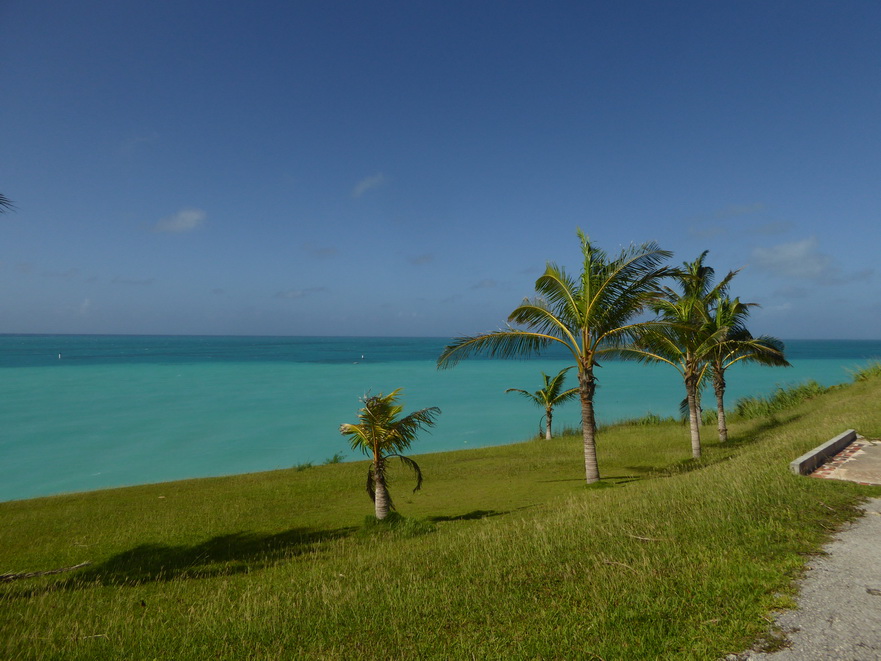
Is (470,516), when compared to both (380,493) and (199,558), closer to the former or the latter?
(380,493)

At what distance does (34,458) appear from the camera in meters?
28.2

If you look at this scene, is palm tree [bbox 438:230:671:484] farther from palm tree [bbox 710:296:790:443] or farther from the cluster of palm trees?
palm tree [bbox 710:296:790:443]

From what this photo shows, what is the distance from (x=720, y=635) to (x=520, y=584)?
2119mm

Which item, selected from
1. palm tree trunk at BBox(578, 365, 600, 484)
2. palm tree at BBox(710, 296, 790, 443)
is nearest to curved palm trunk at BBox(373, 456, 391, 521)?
palm tree trunk at BBox(578, 365, 600, 484)

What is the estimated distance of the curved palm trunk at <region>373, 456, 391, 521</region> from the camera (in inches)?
423

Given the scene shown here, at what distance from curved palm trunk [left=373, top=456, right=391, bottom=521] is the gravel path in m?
8.05

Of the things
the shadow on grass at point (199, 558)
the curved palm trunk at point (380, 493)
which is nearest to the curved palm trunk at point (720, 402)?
the curved palm trunk at point (380, 493)

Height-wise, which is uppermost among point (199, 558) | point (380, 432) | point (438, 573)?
point (380, 432)

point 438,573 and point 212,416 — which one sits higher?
point 438,573

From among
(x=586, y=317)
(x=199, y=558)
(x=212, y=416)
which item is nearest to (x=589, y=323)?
(x=586, y=317)

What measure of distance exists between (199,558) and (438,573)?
18.2 ft

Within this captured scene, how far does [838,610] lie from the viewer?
405 centimetres

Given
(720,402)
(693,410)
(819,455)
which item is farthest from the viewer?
(720,402)

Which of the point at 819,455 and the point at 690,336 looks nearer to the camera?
the point at 819,455
